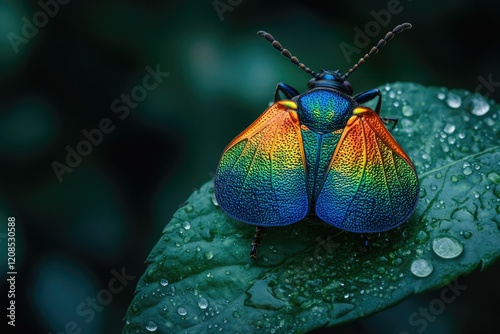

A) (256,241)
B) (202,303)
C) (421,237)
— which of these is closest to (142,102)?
(256,241)

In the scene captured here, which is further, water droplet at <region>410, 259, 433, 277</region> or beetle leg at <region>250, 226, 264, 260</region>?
beetle leg at <region>250, 226, 264, 260</region>

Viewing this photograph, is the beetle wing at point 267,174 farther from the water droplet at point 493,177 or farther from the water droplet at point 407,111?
the water droplet at point 493,177

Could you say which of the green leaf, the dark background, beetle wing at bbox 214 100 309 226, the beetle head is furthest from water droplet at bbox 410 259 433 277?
the dark background

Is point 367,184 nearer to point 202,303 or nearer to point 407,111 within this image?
point 407,111

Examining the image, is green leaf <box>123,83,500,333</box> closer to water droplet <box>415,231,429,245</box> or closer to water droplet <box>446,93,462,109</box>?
water droplet <box>415,231,429,245</box>

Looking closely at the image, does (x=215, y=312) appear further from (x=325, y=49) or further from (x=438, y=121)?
(x=325, y=49)

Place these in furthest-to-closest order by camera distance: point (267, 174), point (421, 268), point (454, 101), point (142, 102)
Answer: point (142, 102) → point (454, 101) → point (267, 174) → point (421, 268)
